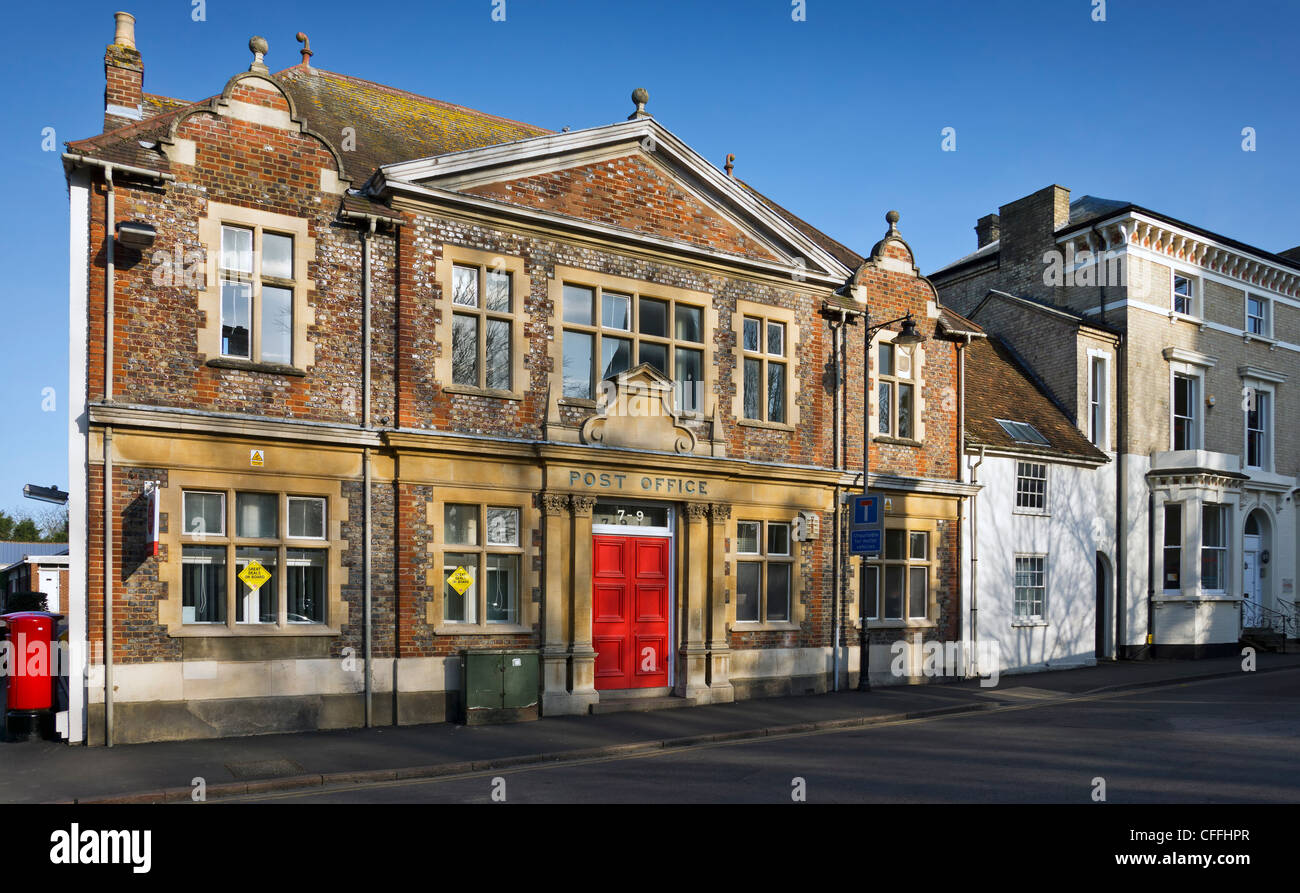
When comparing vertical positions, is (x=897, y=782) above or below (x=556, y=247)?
below

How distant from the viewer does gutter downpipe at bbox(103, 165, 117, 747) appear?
12633 millimetres

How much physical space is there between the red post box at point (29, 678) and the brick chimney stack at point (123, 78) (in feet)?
23.9

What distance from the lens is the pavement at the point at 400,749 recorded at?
10492 mm

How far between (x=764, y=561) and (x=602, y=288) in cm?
576

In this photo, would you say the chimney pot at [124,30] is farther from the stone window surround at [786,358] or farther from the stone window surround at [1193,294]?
the stone window surround at [1193,294]

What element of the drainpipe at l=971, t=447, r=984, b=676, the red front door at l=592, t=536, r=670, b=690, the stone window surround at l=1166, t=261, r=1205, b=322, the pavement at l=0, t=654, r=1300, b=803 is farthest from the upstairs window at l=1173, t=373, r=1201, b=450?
the red front door at l=592, t=536, r=670, b=690

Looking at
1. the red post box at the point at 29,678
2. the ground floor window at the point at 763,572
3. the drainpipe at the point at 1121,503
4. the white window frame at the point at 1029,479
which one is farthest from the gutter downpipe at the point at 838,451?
the red post box at the point at 29,678

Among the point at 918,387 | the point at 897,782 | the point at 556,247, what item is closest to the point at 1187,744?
the point at 897,782

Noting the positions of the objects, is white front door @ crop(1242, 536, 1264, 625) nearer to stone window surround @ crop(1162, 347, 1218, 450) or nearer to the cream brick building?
the cream brick building

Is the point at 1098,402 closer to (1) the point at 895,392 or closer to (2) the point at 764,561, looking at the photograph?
(1) the point at 895,392

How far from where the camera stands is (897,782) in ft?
33.6

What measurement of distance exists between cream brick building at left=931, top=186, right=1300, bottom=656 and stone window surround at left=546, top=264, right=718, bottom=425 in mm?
12242
